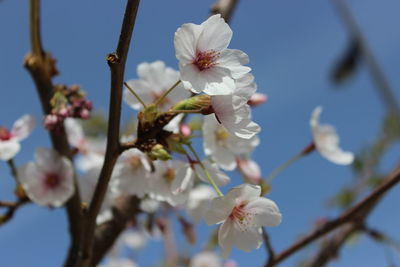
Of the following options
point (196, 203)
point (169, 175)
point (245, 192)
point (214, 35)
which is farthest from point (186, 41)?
point (196, 203)

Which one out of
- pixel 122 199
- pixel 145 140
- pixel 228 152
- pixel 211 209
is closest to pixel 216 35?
pixel 145 140

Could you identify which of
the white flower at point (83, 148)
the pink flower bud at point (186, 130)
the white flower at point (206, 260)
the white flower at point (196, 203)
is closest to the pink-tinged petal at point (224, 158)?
the pink flower bud at point (186, 130)

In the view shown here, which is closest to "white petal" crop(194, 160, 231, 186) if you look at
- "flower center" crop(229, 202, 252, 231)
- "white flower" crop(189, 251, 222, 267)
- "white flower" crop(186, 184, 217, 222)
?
"flower center" crop(229, 202, 252, 231)

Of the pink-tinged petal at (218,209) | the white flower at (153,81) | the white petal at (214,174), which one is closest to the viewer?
the pink-tinged petal at (218,209)

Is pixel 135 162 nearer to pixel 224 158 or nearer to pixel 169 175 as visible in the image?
pixel 169 175

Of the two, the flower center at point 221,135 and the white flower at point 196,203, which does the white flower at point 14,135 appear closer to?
the flower center at point 221,135
